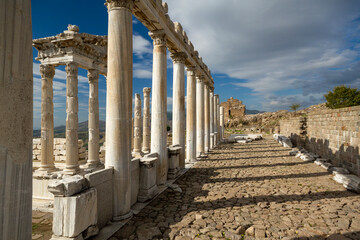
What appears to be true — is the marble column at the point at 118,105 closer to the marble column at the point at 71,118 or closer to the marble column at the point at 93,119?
the marble column at the point at 71,118

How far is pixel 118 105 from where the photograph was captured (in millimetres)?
4738

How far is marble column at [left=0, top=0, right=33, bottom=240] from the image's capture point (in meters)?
2.09

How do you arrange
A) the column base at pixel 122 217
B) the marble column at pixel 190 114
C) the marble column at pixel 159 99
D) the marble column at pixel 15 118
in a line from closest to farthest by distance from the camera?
1. the marble column at pixel 15 118
2. the column base at pixel 122 217
3. the marble column at pixel 159 99
4. the marble column at pixel 190 114

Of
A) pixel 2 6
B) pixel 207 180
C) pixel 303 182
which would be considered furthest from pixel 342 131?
pixel 2 6

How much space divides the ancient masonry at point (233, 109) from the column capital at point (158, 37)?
45664mm

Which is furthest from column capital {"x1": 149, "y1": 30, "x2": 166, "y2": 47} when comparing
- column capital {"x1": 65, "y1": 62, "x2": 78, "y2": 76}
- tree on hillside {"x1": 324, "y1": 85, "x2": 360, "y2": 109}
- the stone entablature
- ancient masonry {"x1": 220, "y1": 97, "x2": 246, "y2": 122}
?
ancient masonry {"x1": 220, "y1": 97, "x2": 246, "y2": 122}

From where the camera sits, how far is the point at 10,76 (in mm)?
2141

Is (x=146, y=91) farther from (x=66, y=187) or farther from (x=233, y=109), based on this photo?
(x=233, y=109)

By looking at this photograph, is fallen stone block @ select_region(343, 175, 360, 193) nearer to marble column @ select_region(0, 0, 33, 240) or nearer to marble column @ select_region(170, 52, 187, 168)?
marble column @ select_region(170, 52, 187, 168)

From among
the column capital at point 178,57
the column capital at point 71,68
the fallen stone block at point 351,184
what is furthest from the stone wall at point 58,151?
the fallen stone block at point 351,184

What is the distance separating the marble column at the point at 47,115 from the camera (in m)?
9.23

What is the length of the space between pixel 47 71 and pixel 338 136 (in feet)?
46.0

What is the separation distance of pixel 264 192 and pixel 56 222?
5.71 meters

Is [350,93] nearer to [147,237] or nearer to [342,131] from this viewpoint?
[342,131]
